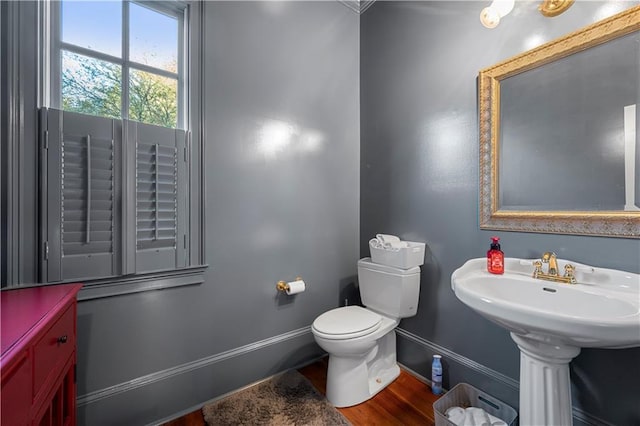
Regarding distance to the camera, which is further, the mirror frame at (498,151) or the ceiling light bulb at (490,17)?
the ceiling light bulb at (490,17)

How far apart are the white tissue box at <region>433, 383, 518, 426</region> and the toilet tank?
17.3 inches

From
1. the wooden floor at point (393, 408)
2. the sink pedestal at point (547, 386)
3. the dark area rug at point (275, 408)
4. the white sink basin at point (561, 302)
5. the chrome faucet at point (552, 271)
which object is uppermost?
the chrome faucet at point (552, 271)

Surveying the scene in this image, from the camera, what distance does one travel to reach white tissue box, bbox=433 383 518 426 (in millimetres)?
1298

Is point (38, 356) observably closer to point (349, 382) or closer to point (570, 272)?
point (349, 382)

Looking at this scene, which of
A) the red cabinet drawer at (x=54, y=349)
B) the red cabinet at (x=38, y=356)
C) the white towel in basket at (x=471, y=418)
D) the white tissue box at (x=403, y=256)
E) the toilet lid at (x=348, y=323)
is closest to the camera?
the red cabinet at (x=38, y=356)

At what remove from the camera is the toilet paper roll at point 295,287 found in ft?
5.78

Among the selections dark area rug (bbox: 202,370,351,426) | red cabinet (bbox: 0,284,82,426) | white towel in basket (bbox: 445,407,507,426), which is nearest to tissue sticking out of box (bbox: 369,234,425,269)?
white towel in basket (bbox: 445,407,507,426)

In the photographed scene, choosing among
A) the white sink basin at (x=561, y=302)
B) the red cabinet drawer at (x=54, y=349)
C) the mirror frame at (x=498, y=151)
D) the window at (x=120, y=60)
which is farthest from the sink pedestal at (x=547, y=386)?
the window at (x=120, y=60)

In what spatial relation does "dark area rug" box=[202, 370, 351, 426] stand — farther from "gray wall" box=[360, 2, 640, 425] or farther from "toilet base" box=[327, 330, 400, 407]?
"gray wall" box=[360, 2, 640, 425]

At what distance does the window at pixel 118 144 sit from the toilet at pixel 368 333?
0.90 metres

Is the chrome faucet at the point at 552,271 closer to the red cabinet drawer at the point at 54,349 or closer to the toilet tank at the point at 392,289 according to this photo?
the toilet tank at the point at 392,289

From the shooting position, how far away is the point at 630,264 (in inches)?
40.7

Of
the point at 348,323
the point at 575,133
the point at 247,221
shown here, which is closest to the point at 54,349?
the point at 247,221

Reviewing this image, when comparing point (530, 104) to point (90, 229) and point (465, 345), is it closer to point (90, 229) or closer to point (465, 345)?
point (465, 345)
